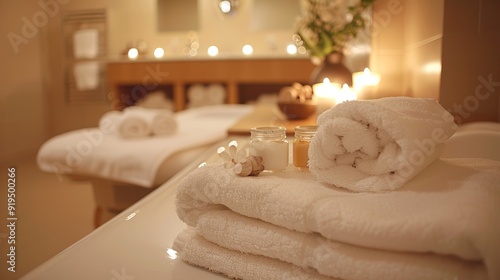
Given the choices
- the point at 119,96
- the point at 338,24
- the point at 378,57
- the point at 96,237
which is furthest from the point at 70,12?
the point at 96,237

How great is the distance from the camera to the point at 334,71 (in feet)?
5.41

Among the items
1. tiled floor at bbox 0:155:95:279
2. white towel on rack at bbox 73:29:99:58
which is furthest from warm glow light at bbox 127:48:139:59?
tiled floor at bbox 0:155:95:279

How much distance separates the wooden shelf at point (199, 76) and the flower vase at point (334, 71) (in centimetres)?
163

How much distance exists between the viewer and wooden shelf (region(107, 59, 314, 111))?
3.35 m

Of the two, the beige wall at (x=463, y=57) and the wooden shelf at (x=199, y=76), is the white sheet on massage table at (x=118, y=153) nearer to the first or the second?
the beige wall at (x=463, y=57)

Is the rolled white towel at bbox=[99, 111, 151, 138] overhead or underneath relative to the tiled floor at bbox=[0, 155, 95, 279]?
overhead

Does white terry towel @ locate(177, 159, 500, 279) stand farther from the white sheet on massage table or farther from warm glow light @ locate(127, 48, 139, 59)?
warm glow light @ locate(127, 48, 139, 59)

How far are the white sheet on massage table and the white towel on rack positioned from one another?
2451mm

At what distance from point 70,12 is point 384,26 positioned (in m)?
3.33

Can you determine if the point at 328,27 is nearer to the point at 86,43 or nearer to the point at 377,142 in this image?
the point at 377,142

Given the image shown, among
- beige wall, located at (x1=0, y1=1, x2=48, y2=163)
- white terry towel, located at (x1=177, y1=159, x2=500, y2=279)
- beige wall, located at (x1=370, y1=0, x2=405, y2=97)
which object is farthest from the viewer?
beige wall, located at (x1=0, y1=1, x2=48, y2=163)

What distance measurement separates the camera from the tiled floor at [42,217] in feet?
4.94

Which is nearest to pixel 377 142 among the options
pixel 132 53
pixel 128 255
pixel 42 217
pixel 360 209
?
pixel 360 209

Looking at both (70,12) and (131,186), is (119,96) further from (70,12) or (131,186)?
(131,186)
